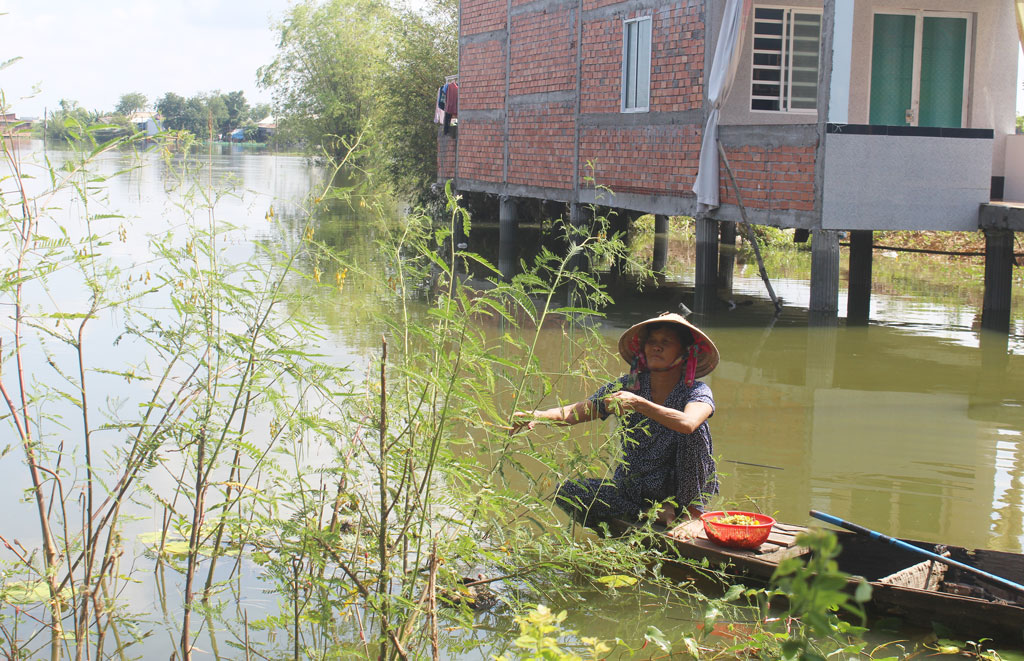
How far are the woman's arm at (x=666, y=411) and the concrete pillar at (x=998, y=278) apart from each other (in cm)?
840

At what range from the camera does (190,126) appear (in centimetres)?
538

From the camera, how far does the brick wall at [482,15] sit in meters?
19.8

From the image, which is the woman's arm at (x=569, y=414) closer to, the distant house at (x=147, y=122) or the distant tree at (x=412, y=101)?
the distant house at (x=147, y=122)

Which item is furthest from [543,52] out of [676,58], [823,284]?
[823,284]

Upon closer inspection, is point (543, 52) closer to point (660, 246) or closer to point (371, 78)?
point (660, 246)

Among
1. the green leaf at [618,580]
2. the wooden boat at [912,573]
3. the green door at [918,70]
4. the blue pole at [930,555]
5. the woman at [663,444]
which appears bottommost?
the green leaf at [618,580]

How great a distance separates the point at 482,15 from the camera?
2064cm

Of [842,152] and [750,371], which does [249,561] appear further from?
[842,152]

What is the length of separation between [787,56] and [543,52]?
178 inches

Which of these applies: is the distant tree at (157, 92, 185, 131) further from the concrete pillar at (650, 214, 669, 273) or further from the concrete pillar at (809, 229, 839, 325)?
the concrete pillar at (650, 214, 669, 273)

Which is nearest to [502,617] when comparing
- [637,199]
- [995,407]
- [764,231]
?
[995,407]

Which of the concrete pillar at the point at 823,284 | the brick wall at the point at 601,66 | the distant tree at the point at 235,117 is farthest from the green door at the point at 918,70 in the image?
the distant tree at the point at 235,117

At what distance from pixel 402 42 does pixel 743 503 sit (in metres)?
22.0

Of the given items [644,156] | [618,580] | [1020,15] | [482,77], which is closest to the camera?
[618,580]
